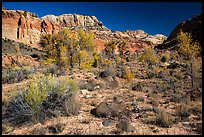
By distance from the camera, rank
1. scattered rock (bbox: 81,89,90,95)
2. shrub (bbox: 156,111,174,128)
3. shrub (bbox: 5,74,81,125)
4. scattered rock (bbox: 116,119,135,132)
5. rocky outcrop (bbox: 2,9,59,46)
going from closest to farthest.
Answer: scattered rock (bbox: 116,119,135,132)
shrub (bbox: 156,111,174,128)
shrub (bbox: 5,74,81,125)
scattered rock (bbox: 81,89,90,95)
rocky outcrop (bbox: 2,9,59,46)

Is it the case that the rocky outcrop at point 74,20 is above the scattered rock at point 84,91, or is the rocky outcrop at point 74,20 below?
above

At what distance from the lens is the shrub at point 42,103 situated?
318 inches

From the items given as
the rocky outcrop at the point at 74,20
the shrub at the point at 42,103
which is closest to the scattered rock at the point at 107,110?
the shrub at the point at 42,103

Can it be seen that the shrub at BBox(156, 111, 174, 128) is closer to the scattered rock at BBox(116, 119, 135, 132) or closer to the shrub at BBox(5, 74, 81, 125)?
the scattered rock at BBox(116, 119, 135, 132)

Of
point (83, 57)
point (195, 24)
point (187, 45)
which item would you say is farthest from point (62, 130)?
point (195, 24)

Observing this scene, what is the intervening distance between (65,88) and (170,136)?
4.42 metres

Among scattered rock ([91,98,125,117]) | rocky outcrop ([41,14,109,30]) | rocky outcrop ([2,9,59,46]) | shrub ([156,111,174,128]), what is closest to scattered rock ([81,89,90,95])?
scattered rock ([91,98,125,117])

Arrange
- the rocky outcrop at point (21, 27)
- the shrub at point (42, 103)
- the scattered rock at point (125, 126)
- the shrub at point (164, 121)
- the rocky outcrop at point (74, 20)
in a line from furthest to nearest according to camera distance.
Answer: the rocky outcrop at point (74, 20), the rocky outcrop at point (21, 27), the shrub at point (42, 103), the shrub at point (164, 121), the scattered rock at point (125, 126)

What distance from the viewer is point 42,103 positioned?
28.4ft

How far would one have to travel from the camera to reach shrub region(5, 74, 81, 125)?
26.5 feet

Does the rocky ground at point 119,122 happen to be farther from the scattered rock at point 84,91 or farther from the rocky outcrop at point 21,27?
the rocky outcrop at point 21,27

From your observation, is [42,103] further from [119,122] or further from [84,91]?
[84,91]

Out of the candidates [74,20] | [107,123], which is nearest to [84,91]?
[107,123]

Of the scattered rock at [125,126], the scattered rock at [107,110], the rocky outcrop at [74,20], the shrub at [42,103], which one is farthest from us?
the rocky outcrop at [74,20]
